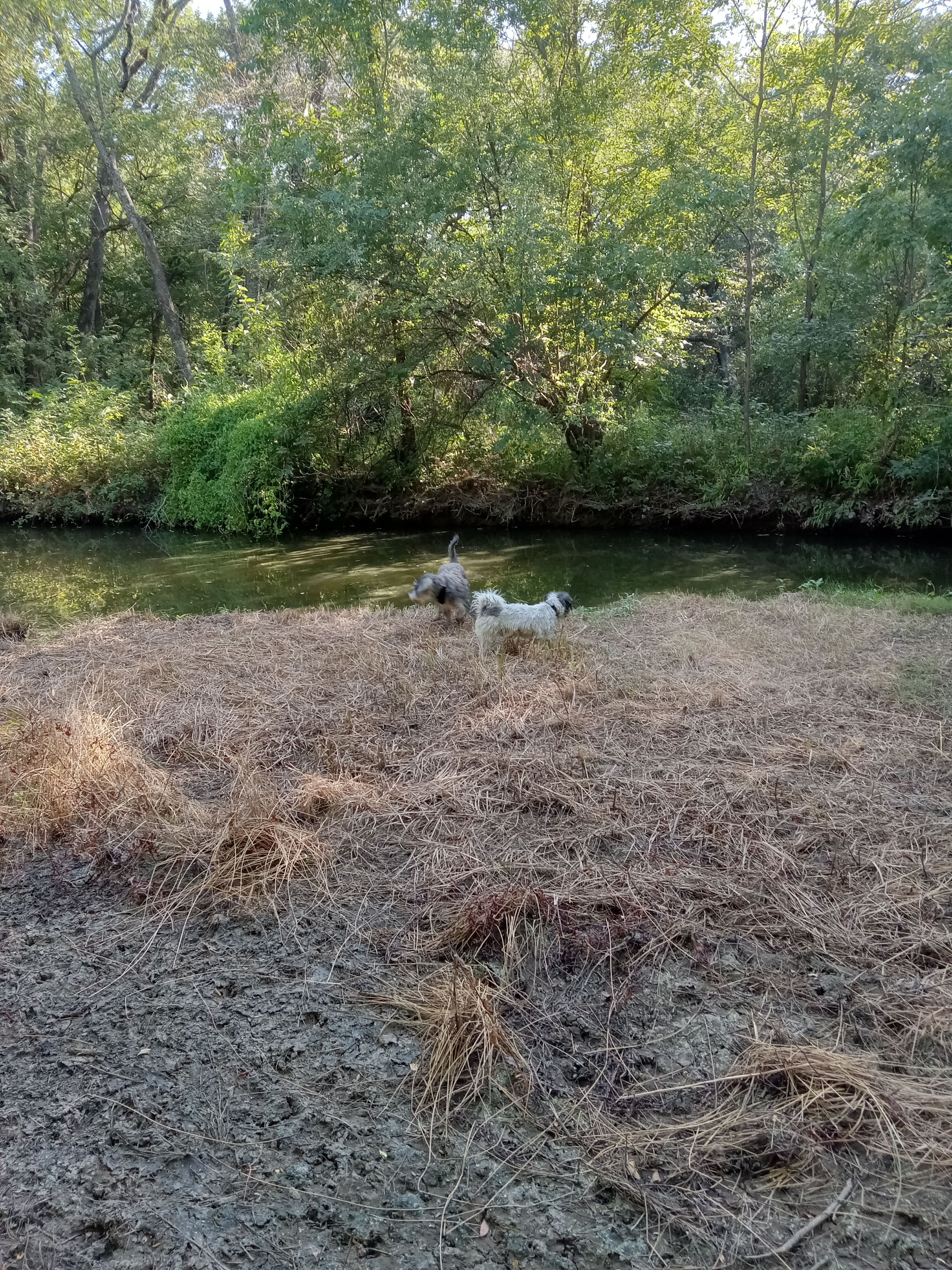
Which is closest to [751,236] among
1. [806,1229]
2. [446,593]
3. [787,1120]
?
[446,593]

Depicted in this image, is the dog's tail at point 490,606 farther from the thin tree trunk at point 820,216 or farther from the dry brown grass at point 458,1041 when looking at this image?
the thin tree trunk at point 820,216

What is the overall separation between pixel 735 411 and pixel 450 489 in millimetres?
5547

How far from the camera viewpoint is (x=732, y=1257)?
1504mm

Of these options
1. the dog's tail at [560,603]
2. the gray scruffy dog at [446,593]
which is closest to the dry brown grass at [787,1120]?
the dog's tail at [560,603]

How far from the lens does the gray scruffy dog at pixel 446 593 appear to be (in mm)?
6422

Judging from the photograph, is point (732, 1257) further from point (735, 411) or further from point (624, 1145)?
point (735, 411)

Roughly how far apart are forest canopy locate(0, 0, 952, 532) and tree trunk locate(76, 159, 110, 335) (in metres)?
5.19

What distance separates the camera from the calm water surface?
32.2ft

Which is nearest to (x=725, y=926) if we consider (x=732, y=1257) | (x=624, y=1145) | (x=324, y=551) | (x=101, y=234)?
(x=624, y=1145)

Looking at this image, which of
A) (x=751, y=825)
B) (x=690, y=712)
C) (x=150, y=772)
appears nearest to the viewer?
(x=751, y=825)

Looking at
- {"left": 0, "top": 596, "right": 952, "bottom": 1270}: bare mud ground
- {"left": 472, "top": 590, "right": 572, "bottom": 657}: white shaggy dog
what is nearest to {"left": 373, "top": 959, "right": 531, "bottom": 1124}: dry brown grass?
{"left": 0, "top": 596, "right": 952, "bottom": 1270}: bare mud ground

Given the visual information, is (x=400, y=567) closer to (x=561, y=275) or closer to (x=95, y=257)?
(x=561, y=275)

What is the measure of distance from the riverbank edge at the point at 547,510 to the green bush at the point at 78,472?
0.15ft

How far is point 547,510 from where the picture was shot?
561 inches
